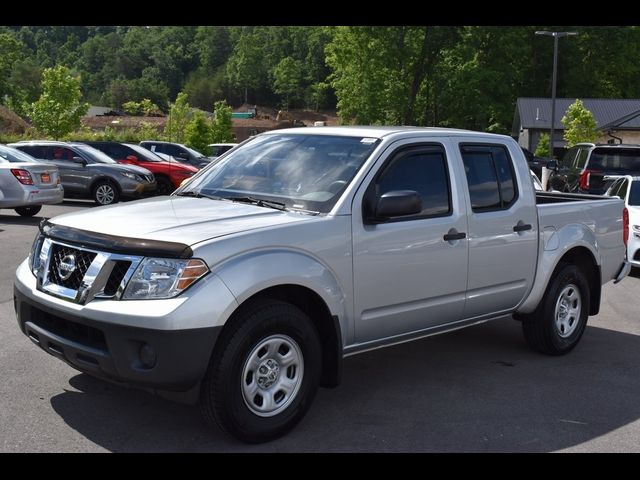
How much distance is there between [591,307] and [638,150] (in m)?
10.6

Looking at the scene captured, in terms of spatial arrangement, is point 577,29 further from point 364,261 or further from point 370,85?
point 364,261

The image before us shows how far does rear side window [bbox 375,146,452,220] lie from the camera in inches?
218

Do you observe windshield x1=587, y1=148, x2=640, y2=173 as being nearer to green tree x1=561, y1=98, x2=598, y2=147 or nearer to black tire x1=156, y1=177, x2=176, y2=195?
black tire x1=156, y1=177, x2=176, y2=195

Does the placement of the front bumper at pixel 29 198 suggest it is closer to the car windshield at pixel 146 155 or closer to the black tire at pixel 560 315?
the car windshield at pixel 146 155

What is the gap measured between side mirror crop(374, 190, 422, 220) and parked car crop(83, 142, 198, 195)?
55.7 ft

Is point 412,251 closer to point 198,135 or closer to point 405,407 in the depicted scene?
point 405,407

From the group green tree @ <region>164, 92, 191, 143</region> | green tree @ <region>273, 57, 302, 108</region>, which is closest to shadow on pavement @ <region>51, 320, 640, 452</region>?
green tree @ <region>164, 92, 191, 143</region>

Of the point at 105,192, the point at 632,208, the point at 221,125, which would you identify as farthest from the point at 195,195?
the point at 221,125

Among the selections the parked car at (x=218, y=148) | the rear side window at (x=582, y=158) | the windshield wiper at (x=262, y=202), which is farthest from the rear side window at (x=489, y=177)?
the parked car at (x=218, y=148)

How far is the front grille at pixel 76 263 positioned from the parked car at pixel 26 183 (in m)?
11.5

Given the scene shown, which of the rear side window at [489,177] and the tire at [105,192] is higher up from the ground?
the rear side window at [489,177]

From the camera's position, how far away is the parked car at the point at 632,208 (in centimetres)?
1167

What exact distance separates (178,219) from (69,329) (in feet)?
2.94
